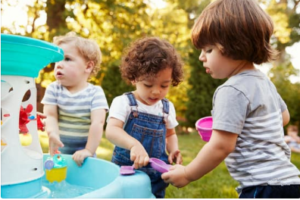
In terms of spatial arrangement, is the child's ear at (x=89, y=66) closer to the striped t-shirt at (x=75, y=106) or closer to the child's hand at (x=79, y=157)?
the striped t-shirt at (x=75, y=106)

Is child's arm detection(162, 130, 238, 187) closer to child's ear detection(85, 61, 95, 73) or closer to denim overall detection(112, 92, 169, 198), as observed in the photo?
denim overall detection(112, 92, 169, 198)

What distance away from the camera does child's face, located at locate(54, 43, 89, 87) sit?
2.37m

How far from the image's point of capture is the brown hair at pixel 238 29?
4.68 feet

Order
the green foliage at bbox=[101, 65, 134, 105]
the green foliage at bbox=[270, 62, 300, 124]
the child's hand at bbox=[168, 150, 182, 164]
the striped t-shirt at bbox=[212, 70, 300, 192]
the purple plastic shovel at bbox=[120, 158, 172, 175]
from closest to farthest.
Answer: the striped t-shirt at bbox=[212, 70, 300, 192]
the purple plastic shovel at bbox=[120, 158, 172, 175]
the child's hand at bbox=[168, 150, 182, 164]
the green foliage at bbox=[270, 62, 300, 124]
the green foliage at bbox=[101, 65, 134, 105]

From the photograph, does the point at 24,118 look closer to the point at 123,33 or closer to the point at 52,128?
the point at 52,128

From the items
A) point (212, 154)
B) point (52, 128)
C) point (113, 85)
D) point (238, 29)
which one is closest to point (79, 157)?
point (52, 128)

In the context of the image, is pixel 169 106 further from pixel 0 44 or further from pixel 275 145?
pixel 0 44

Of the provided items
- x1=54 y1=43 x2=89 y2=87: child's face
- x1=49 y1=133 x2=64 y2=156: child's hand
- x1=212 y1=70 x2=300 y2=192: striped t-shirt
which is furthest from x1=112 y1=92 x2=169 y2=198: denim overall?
x1=212 y1=70 x2=300 y2=192: striped t-shirt

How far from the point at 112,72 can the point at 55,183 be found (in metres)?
7.58

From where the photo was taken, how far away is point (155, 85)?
6.45 ft

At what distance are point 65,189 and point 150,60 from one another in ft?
3.12

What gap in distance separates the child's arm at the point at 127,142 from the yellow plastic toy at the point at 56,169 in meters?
0.34

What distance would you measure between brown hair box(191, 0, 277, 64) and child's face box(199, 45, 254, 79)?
0.02 meters

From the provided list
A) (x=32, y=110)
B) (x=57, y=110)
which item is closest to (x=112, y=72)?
(x=57, y=110)
